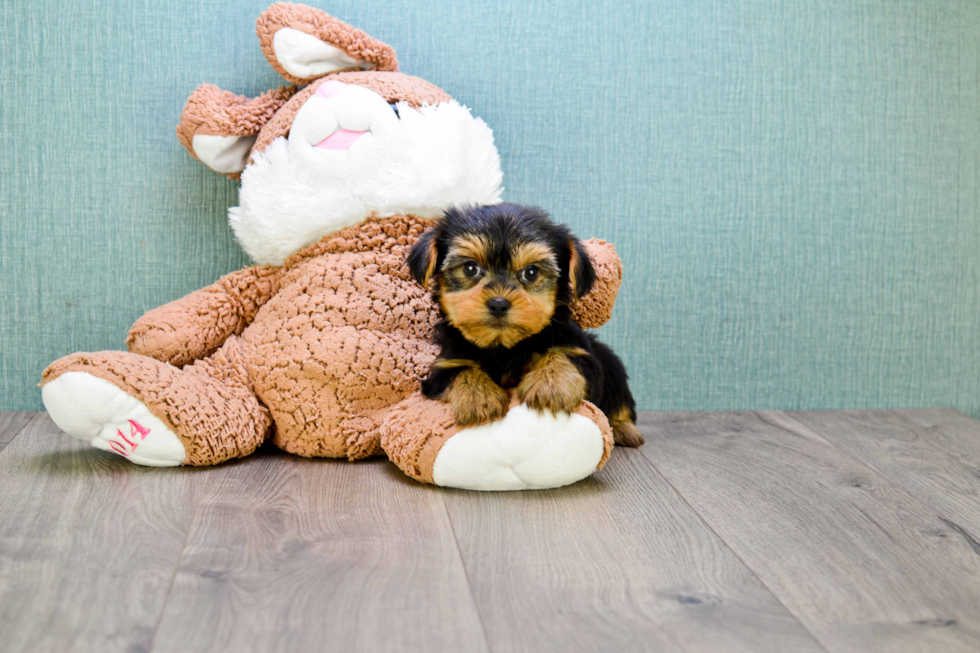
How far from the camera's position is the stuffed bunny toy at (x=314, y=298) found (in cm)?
184

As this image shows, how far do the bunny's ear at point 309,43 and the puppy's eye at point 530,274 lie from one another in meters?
0.90

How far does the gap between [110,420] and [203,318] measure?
0.38m

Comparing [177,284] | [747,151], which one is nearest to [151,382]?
[177,284]

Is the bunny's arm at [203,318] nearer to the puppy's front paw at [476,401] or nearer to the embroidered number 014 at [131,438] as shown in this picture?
the embroidered number 014 at [131,438]

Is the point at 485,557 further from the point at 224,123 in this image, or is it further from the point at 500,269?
the point at 224,123

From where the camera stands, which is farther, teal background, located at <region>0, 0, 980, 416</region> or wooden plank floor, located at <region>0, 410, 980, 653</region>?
teal background, located at <region>0, 0, 980, 416</region>

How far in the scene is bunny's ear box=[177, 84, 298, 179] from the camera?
84.2 inches

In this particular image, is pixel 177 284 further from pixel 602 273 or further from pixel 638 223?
pixel 638 223

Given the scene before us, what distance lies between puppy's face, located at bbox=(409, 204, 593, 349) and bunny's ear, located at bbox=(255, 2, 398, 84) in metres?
0.69

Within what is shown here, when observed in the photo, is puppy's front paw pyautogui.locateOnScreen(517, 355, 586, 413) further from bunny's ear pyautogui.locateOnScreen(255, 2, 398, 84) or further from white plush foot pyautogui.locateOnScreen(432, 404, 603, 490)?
bunny's ear pyautogui.locateOnScreen(255, 2, 398, 84)

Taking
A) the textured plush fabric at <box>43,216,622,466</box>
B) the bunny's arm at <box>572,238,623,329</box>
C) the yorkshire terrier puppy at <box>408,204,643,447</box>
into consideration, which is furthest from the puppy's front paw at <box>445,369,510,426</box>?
the bunny's arm at <box>572,238,623,329</box>

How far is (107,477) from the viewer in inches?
72.0

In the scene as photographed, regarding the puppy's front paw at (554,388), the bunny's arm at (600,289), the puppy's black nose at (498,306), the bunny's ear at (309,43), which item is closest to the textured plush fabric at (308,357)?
the bunny's arm at (600,289)

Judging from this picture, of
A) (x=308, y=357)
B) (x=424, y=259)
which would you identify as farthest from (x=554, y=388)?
(x=308, y=357)
